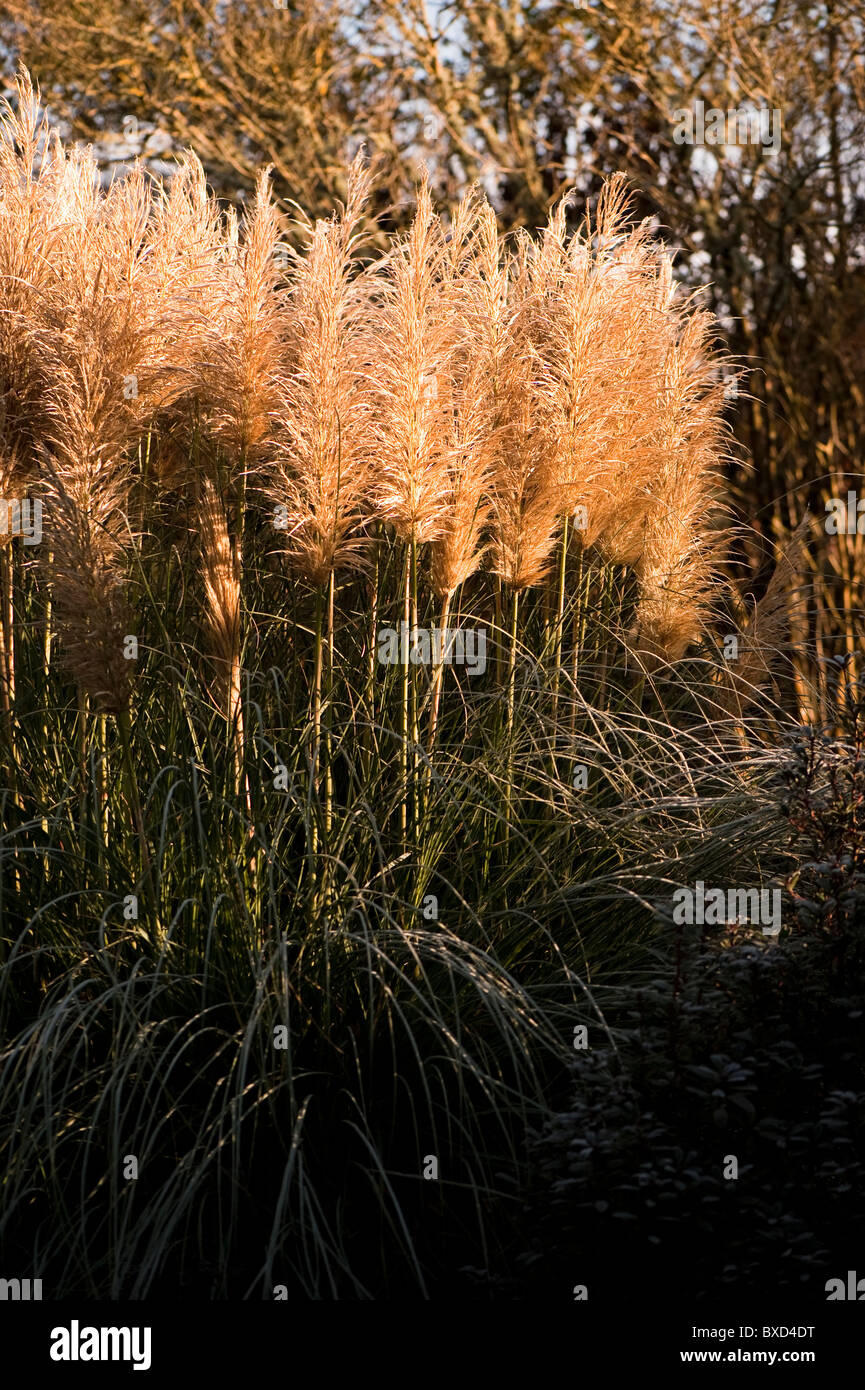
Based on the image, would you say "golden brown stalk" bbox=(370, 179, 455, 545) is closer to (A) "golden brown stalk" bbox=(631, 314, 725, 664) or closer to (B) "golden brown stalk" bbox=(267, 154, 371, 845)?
(B) "golden brown stalk" bbox=(267, 154, 371, 845)

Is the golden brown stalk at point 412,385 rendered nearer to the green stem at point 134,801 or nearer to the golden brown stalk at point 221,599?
the golden brown stalk at point 221,599

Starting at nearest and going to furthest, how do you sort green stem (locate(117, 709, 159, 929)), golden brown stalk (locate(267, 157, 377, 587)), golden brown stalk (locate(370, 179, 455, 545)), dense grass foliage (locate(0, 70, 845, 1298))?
dense grass foliage (locate(0, 70, 845, 1298)) → green stem (locate(117, 709, 159, 929)) → golden brown stalk (locate(267, 157, 377, 587)) → golden brown stalk (locate(370, 179, 455, 545))

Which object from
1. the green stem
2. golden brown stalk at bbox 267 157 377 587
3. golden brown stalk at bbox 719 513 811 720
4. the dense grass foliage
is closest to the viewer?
the dense grass foliage

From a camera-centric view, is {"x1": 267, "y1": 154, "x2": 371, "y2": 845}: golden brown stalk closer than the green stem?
No

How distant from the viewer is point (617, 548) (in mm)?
5016

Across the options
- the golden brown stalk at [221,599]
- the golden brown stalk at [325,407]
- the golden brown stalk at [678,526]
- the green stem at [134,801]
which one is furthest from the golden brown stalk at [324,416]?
the golden brown stalk at [678,526]

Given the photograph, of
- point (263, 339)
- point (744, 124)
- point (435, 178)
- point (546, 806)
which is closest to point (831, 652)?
point (744, 124)

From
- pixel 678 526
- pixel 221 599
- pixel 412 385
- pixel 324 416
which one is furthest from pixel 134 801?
pixel 678 526

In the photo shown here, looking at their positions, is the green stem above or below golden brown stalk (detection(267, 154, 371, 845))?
below

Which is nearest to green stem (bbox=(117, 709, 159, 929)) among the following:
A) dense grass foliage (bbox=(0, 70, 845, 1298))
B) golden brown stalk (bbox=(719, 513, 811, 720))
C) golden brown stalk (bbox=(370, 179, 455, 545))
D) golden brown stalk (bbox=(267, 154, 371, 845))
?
dense grass foliage (bbox=(0, 70, 845, 1298))
